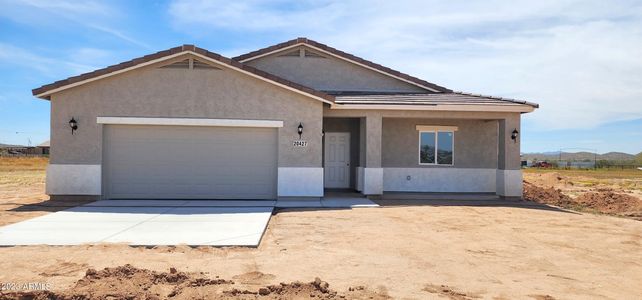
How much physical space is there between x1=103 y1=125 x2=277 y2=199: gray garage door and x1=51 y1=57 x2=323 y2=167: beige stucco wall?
16.9 inches

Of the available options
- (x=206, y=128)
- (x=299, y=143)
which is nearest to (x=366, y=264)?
(x=299, y=143)

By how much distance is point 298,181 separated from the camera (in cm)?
1465

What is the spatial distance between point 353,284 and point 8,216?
30.0ft

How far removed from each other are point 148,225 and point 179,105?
5122 mm

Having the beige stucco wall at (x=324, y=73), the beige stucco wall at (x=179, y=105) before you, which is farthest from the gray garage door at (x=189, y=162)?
the beige stucco wall at (x=324, y=73)

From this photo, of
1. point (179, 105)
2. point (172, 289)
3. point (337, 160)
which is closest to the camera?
point (172, 289)

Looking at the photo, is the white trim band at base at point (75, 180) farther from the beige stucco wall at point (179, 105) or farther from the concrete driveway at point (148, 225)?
the concrete driveway at point (148, 225)

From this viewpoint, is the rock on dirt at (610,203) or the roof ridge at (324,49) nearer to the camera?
the rock on dirt at (610,203)

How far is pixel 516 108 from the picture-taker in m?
15.5

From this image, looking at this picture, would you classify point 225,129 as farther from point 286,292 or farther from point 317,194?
point 286,292

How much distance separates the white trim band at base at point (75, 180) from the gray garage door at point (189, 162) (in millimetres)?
332

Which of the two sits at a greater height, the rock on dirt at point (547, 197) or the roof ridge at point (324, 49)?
the roof ridge at point (324, 49)

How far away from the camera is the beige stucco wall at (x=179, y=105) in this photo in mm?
14008

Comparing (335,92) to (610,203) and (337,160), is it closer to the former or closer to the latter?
(337,160)
